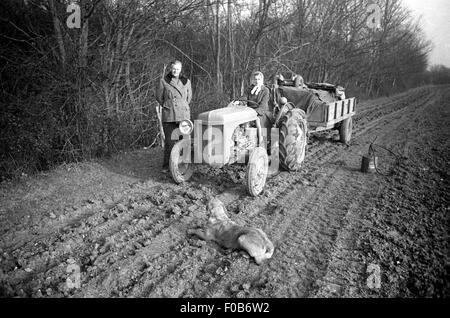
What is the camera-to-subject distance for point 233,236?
320cm

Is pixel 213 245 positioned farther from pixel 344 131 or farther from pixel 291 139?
pixel 344 131

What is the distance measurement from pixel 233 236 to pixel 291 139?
8.25ft

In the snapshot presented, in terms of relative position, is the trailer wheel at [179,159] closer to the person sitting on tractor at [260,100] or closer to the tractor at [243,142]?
the tractor at [243,142]

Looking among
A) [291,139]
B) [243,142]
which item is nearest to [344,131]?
[291,139]

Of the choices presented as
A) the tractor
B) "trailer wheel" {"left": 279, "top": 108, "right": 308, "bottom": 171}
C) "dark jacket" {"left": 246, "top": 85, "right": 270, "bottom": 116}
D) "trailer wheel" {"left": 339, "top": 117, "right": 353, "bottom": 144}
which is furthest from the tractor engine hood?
"trailer wheel" {"left": 339, "top": 117, "right": 353, "bottom": 144}

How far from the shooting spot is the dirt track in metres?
2.68

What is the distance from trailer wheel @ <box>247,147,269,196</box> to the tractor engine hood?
0.49 metres

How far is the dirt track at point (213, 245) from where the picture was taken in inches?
105

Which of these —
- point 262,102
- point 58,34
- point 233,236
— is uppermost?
point 58,34

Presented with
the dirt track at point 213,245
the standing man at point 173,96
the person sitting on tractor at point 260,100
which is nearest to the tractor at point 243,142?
the person sitting on tractor at point 260,100

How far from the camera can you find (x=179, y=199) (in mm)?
4434

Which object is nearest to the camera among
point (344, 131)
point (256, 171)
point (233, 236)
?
point (233, 236)

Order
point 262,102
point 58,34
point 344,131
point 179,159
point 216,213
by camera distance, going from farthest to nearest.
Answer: point 344,131 < point 58,34 < point 262,102 < point 179,159 < point 216,213

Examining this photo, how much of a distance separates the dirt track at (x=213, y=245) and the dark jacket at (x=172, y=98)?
41.7 inches
